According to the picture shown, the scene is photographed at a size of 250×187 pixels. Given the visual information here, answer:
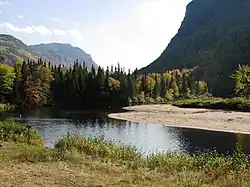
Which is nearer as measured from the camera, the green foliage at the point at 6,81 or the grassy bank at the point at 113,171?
the grassy bank at the point at 113,171

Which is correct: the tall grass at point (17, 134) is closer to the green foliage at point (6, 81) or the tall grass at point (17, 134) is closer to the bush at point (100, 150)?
the bush at point (100, 150)

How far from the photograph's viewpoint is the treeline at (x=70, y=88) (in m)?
114

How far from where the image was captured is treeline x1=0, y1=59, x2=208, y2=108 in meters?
114

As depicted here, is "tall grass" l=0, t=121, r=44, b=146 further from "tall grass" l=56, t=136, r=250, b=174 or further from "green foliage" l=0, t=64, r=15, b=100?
"green foliage" l=0, t=64, r=15, b=100

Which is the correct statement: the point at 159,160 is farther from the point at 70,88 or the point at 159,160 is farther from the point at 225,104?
the point at 70,88

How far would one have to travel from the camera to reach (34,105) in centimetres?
11694

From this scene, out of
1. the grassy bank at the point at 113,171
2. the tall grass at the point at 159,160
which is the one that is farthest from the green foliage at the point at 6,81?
the grassy bank at the point at 113,171

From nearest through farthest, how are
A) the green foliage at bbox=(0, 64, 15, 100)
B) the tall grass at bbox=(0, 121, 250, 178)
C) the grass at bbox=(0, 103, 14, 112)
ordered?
1. the tall grass at bbox=(0, 121, 250, 178)
2. the grass at bbox=(0, 103, 14, 112)
3. the green foliage at bbox=(0, 64, 15, 100)

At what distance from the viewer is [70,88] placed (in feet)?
433

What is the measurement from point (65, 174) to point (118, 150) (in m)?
8.63

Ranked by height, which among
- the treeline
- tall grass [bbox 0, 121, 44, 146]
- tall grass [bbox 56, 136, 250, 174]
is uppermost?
the treeline

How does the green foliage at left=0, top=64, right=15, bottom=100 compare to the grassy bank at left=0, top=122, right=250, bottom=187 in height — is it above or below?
above

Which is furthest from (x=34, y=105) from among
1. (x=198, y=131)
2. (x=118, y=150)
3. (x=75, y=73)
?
(x=118, y=150)

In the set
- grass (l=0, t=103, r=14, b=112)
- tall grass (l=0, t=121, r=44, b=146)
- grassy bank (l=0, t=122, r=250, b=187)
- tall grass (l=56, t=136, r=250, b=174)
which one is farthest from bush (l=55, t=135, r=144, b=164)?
grass (l=0, t=103, r=14, b=112)
